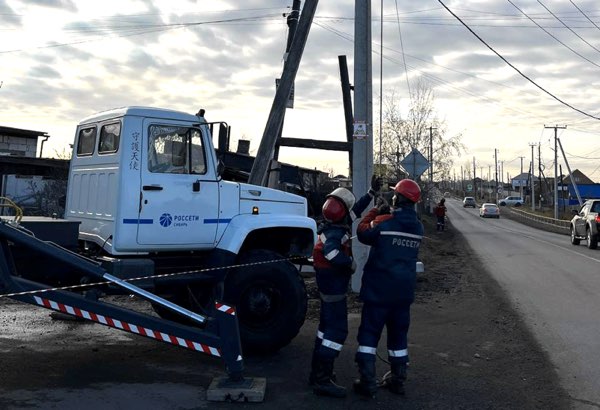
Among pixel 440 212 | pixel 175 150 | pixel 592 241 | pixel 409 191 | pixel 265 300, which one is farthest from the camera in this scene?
pixel 440 212

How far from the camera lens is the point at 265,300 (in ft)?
22.9

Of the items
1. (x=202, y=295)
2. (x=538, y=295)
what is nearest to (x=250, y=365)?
(x=202, y=295)

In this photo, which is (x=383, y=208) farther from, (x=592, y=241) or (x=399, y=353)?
(x=592, y=241)

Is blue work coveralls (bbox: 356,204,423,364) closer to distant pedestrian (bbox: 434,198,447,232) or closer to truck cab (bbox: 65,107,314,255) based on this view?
truck cab (bbox: 65,107,314,255)

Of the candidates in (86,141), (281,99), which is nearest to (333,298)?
(86,141)

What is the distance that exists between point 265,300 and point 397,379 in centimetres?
191

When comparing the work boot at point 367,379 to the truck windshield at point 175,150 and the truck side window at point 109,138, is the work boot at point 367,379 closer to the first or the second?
the truck windshield at point 175,150

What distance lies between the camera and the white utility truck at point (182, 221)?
653cm

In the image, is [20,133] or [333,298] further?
[20,133]

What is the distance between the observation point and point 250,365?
21.8 ft

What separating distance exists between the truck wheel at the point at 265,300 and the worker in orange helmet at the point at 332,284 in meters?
1.05

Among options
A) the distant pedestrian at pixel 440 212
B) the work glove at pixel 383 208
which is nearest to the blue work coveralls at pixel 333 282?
the work glove at pixel 383 208

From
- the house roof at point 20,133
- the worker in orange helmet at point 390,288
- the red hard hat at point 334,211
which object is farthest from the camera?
the house roof at point 20,133

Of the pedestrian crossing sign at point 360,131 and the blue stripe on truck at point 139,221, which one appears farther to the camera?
the pedestrian crossing sign at point 360,131
